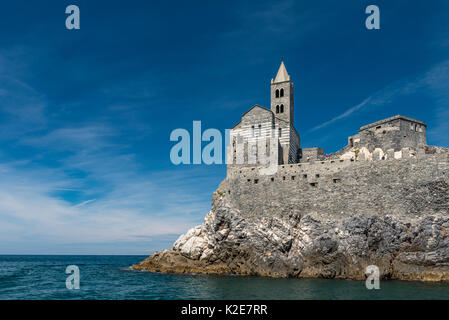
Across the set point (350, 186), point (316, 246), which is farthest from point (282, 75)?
point (316, 246)

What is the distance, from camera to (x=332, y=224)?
3709 centimetres

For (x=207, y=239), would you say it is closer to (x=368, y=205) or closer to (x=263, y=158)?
(x=263, y=158)

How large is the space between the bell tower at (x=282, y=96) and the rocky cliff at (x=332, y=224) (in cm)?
1252

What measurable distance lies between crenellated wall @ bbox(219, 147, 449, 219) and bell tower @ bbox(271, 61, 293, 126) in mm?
12094

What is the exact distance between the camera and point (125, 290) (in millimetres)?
31609

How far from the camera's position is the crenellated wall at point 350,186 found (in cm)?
3450

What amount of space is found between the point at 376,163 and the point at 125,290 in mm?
28478

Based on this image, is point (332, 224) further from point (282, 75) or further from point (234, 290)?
point (282, 75)

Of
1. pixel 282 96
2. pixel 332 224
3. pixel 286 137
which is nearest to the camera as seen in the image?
pixel 332 224

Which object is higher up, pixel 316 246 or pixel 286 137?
pixel 286 137

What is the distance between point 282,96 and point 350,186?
19809 millimetres

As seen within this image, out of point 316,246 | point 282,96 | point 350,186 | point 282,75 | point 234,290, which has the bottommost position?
point 234,290

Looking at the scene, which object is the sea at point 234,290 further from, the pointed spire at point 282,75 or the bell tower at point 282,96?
the pointed spire at point 282,75
